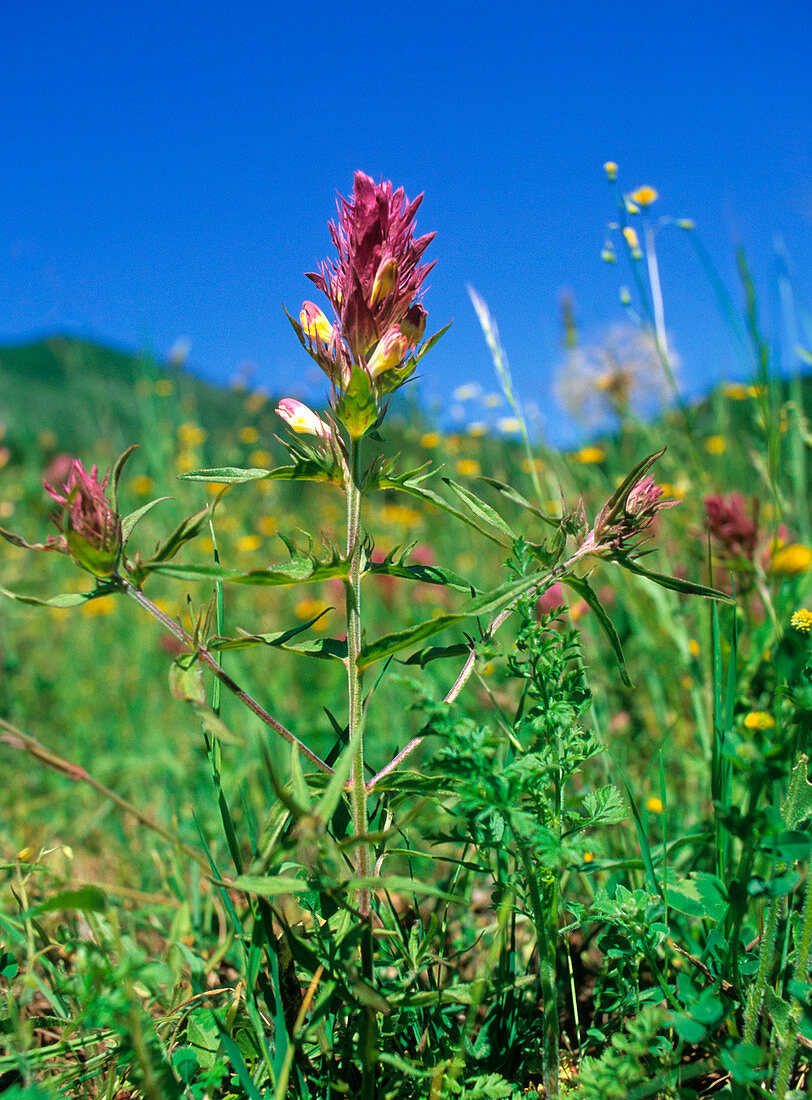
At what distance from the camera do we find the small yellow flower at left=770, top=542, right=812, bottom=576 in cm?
122

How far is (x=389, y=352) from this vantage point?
82 cm

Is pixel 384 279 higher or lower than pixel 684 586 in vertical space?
higher

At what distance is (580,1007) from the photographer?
1097mm

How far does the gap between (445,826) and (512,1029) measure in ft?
2.61

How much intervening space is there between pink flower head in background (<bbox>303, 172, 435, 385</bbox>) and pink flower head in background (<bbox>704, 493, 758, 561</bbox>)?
1.07m

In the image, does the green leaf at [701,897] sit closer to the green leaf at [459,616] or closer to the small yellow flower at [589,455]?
the green leaf at [459,616]

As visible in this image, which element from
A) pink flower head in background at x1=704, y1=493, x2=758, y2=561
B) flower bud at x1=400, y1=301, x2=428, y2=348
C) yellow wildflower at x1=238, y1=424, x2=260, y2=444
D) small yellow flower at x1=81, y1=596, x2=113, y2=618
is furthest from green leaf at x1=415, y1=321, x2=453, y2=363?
yellow wildflower at x1=238, y1=424, x2=260, y2=444

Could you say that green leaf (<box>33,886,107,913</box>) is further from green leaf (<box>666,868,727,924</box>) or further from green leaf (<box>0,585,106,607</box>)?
green leaf (<box>666,868,727,924</box>)

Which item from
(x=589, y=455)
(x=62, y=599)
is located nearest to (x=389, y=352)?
(x=62, y=599)

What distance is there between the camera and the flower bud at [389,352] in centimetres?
81

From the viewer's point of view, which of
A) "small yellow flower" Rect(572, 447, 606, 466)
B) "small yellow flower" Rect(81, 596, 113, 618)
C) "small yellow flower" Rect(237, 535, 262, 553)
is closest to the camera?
"small yellow flower" Rect(572, 447, 606, 466)

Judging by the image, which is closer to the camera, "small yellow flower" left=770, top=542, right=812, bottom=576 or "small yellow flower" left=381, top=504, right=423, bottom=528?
"small yellow flower" left=770, top=542, right=812, bottom=576

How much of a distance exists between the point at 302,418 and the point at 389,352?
5.9 inches

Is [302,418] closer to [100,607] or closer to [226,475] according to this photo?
[226,475]
